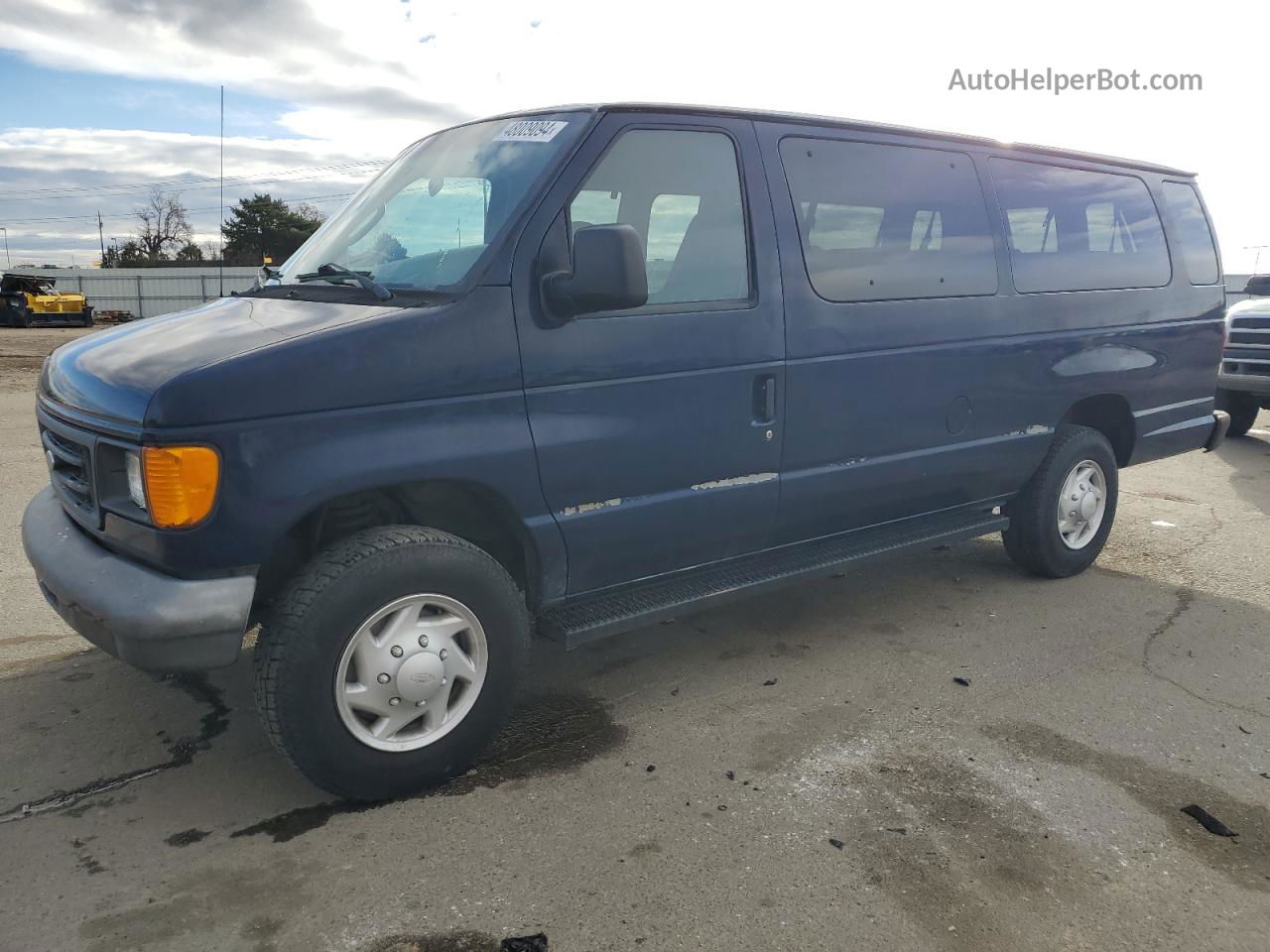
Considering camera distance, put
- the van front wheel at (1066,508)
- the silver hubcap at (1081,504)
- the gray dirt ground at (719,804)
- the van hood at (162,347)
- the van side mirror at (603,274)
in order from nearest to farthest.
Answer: the gray dirt ground at (719,804) → the van hood at (162,347) → the van side mirror at (603,274) → the van front wheel at (1066,508) → the silver hubcap at (1081,504)

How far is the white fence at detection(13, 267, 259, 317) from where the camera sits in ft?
138

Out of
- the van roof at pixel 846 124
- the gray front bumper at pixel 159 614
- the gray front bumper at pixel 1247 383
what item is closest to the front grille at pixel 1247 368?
the gray front bumper at pixel 1247 383

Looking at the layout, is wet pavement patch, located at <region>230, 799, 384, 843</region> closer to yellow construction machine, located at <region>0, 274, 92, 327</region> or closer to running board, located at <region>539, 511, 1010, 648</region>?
running board, located at <region>539, 511, 1010, 648</region>

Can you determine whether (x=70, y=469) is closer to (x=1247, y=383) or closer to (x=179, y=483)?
(x=179, y=483)

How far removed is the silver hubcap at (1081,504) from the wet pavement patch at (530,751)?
2.86 m

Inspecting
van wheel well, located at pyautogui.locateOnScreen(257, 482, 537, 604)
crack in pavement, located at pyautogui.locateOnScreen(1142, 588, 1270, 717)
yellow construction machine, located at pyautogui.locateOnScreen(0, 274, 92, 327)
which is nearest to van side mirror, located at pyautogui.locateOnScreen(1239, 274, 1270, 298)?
crack in pavement, located at pyautogui.locateOnScreen(1142, 588, 1270, 717)

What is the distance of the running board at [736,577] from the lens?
11.0ft

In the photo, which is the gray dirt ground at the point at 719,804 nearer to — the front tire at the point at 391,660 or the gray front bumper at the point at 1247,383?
the front tire at the point at 391,660

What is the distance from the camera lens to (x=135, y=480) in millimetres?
2705

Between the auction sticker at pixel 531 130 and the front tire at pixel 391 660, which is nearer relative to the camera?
the front tire at pixel 391 660

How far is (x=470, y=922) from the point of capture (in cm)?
243

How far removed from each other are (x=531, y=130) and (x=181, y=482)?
5.48 ft

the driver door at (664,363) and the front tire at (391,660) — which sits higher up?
the driver door at (664,363)

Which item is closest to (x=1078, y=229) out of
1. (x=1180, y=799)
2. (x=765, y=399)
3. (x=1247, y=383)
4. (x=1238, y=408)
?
(x=765, y=399)
